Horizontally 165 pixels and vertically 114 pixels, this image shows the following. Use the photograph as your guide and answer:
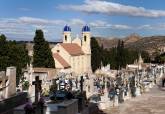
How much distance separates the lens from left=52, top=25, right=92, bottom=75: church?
273 ft

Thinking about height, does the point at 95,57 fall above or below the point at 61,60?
above

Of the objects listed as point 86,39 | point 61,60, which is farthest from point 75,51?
point 61,60

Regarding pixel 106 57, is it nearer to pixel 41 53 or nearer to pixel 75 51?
pixel 75 51

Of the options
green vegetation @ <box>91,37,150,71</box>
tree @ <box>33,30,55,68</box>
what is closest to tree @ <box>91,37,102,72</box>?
green vegetation @ <box>91,37,150,71</box>

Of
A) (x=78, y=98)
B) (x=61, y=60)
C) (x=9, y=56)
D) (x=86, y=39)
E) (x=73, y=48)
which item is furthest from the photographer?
(x=86, y=39)

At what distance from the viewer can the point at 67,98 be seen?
58.6 feet

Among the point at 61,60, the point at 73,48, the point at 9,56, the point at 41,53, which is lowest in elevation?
the point at 9,56

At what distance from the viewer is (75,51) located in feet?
289

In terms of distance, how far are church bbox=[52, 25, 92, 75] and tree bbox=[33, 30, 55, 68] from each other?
18089 mm

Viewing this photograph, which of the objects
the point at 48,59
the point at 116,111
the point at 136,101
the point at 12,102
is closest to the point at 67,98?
the point at 12,102

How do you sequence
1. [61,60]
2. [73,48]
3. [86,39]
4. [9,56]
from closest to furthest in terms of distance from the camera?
[9,56] → [61,60] → [73,48] → [86,39]

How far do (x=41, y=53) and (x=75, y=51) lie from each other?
2650 centimetres

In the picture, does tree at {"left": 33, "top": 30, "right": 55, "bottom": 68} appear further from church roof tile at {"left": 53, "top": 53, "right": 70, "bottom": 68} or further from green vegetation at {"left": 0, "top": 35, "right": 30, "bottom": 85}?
church roof tile at {"left": 53, "top": 53, "right": 70, "bottom": 68}

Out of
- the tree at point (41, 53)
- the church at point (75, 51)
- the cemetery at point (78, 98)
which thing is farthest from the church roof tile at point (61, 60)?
the cemetery at point (78, 98)
